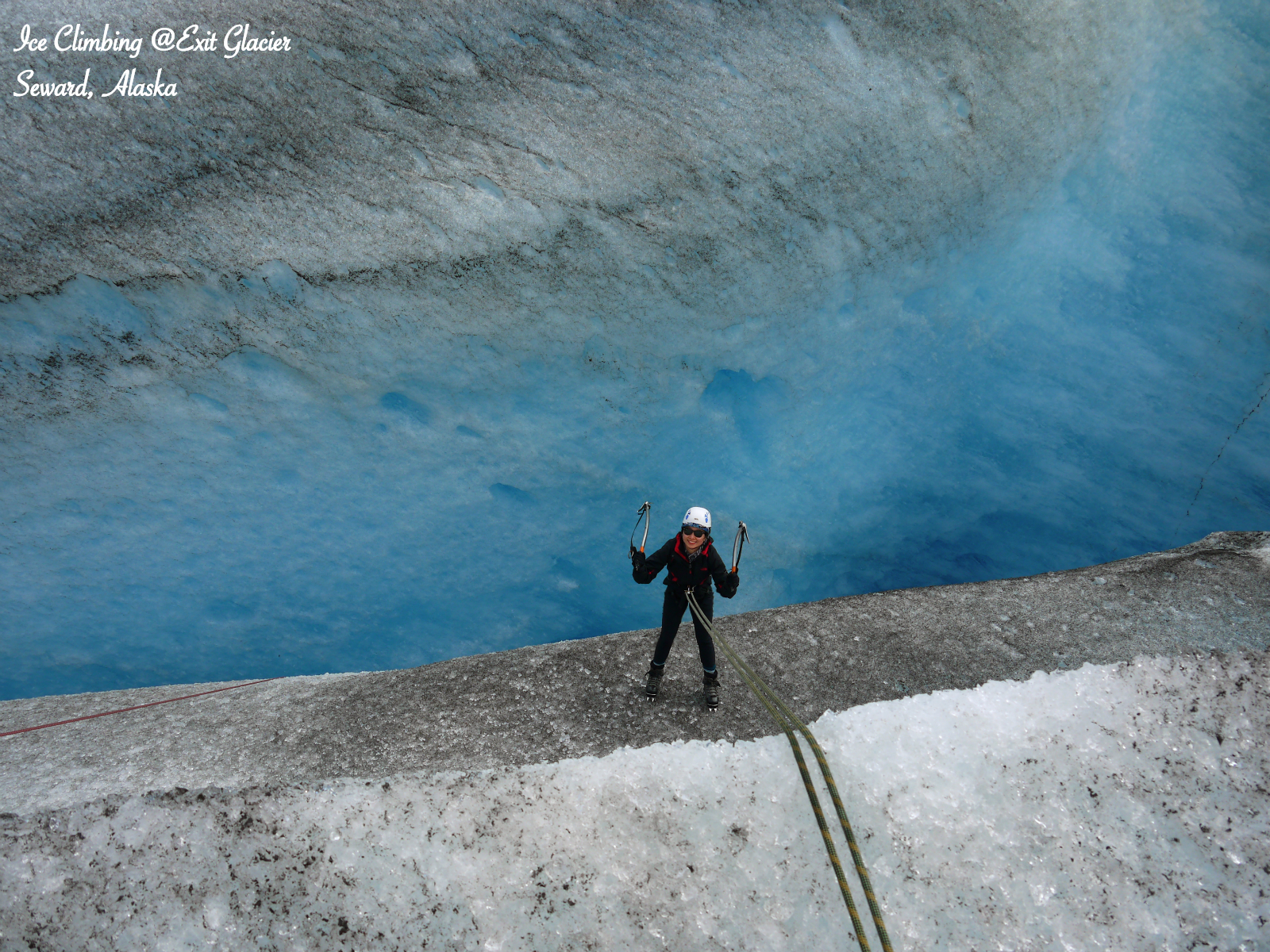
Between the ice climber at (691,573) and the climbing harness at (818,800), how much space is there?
0.07m

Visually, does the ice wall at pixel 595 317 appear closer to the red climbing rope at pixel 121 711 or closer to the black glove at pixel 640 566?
the red climbing rope at pixel 121 711

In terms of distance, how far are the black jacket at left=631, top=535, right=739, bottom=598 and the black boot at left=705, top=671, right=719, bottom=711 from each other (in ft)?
2.10

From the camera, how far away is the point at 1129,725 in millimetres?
3408

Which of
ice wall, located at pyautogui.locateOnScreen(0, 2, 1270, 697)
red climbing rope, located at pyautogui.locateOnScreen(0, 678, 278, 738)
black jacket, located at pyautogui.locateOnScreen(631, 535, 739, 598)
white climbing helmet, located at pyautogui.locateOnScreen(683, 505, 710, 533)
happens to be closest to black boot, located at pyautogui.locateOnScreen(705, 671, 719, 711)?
black jacket, located at pyautogui.locateOnScreen(631, 535, 739, 598)

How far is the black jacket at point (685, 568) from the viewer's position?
10.1ft

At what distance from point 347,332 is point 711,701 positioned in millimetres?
3941

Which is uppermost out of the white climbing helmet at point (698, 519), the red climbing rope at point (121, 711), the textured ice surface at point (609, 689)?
the white climbing helmet at point (698, 519)

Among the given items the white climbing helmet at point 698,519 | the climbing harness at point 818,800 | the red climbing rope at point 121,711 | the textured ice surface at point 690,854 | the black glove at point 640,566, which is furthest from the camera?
the red climbing rope at point 121,711

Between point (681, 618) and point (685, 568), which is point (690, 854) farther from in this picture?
point (685, 568)

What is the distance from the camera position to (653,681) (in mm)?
3523

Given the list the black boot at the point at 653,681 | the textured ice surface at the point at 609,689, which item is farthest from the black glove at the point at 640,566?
the textured ice surface at the point at 609,689

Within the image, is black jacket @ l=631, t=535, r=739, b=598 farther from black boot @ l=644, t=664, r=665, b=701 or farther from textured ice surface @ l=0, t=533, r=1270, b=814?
textured ice surface @ l=0, t=533, r=1270, b=814

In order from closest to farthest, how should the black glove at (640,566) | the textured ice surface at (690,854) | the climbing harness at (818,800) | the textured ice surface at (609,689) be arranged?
the climbing harness at (818,800) → the textured ice surface at (690,854) → the black glove at (640,566) → the textured ice surface at (609,689)

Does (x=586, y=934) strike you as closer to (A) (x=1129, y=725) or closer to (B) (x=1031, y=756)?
(B) (x=1031, y=756)
